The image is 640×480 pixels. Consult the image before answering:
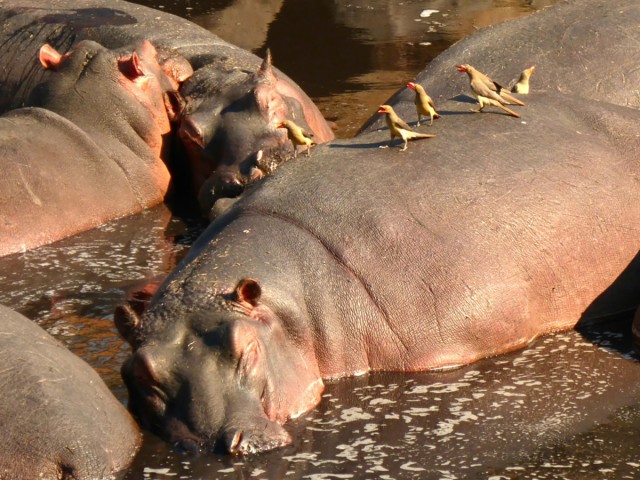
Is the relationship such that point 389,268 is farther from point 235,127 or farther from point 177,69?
point 177,69

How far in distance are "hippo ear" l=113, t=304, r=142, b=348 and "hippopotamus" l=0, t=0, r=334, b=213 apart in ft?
9.01

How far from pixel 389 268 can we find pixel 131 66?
3.54 meters

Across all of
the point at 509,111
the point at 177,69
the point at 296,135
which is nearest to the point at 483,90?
the point at 509,111

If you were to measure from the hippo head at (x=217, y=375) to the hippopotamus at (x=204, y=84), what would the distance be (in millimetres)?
2843

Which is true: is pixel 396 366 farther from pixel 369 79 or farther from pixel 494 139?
pixel 369 79

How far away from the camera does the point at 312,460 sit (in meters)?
5.29

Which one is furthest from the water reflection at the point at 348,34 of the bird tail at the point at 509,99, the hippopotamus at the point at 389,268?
the hippopotamus at the point at 389,268

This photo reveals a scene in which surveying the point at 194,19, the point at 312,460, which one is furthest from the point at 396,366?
the point at 194,19

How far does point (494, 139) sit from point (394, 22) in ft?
26.9

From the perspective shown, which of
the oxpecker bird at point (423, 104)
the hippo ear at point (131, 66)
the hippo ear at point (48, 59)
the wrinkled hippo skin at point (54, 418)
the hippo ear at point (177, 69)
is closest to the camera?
the wrinkled hippo skin at point (54, 418)

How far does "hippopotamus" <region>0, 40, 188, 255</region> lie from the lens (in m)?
8.13

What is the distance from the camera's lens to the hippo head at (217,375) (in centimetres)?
530

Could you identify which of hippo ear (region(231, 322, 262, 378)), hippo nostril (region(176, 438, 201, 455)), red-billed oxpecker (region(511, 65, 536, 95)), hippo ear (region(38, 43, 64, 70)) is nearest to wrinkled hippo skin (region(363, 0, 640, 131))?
red-billed oxpecker (region(511, 65, 536, 95))

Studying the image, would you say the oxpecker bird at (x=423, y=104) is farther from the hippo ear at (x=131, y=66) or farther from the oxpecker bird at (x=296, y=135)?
the hippo ear at (x=131, y=66)
